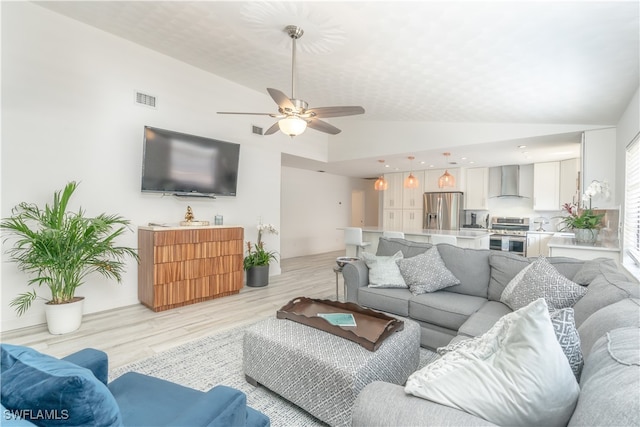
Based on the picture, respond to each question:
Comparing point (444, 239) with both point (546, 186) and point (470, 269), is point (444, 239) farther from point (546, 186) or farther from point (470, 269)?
point (546, 186)

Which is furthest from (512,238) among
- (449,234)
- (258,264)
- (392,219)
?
(258,264)

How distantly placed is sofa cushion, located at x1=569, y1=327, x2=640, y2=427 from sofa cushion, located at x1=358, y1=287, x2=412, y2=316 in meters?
1.75

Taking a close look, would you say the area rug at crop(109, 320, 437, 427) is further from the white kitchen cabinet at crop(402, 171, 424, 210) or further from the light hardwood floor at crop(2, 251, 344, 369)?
the white kitchen cabinet at crop(402, 171, 424, 210)

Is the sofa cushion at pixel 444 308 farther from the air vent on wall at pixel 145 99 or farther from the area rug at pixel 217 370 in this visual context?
the air vent on wall at pixel 145 99

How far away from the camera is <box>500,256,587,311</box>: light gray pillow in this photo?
2005mm

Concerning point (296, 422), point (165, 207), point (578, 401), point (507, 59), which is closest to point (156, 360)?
point (296, 422)

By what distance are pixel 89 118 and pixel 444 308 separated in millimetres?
4280

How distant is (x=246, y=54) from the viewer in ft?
12.0

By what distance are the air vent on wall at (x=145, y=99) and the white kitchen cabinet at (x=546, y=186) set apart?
24.2 feet

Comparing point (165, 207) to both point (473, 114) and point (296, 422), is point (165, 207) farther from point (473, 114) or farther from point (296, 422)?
point (473, 114)

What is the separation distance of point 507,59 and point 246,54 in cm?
284

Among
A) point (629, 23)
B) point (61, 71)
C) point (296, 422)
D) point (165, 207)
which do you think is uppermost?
point (61, 71)

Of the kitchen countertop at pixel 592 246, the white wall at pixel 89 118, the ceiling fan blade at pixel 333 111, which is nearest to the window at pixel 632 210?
the kitchen countertop at pixel 592 246

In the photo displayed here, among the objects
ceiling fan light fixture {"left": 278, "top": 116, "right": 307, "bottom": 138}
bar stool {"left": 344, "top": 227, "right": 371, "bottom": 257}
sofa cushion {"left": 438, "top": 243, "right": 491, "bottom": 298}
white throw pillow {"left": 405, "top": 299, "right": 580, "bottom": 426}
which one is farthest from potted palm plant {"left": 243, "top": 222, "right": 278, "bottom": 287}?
white throw pillow {"left": 405, "top": 299, "right": 580, "bottom": 426}
